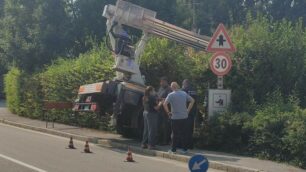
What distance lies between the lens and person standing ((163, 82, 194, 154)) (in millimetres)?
14211

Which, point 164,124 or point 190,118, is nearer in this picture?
point 190,118

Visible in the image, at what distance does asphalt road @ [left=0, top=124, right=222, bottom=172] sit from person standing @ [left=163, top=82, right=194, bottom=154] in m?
0.68

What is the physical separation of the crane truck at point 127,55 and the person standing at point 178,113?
243 centimetres

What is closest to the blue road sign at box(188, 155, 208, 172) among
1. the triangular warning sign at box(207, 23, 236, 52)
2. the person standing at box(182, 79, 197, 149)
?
the person standing at box(182, 79, 197, 149)

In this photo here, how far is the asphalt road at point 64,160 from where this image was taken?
1182 centimetres

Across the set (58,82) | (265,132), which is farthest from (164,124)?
(58,82)

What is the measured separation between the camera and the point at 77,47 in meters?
34.1

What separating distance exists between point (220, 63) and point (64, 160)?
4562mm

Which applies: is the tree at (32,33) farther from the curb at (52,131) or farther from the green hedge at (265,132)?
the green hedge at (265,132)

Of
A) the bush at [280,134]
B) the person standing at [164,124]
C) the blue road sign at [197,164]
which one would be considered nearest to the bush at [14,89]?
the person standing at [164,124]

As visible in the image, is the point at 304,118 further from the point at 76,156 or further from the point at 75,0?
the point at 75,0

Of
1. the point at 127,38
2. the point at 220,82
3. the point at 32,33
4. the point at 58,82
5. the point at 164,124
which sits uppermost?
the point at 32,33

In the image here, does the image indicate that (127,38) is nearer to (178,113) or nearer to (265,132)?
(178,113)

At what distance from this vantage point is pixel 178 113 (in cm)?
1429
